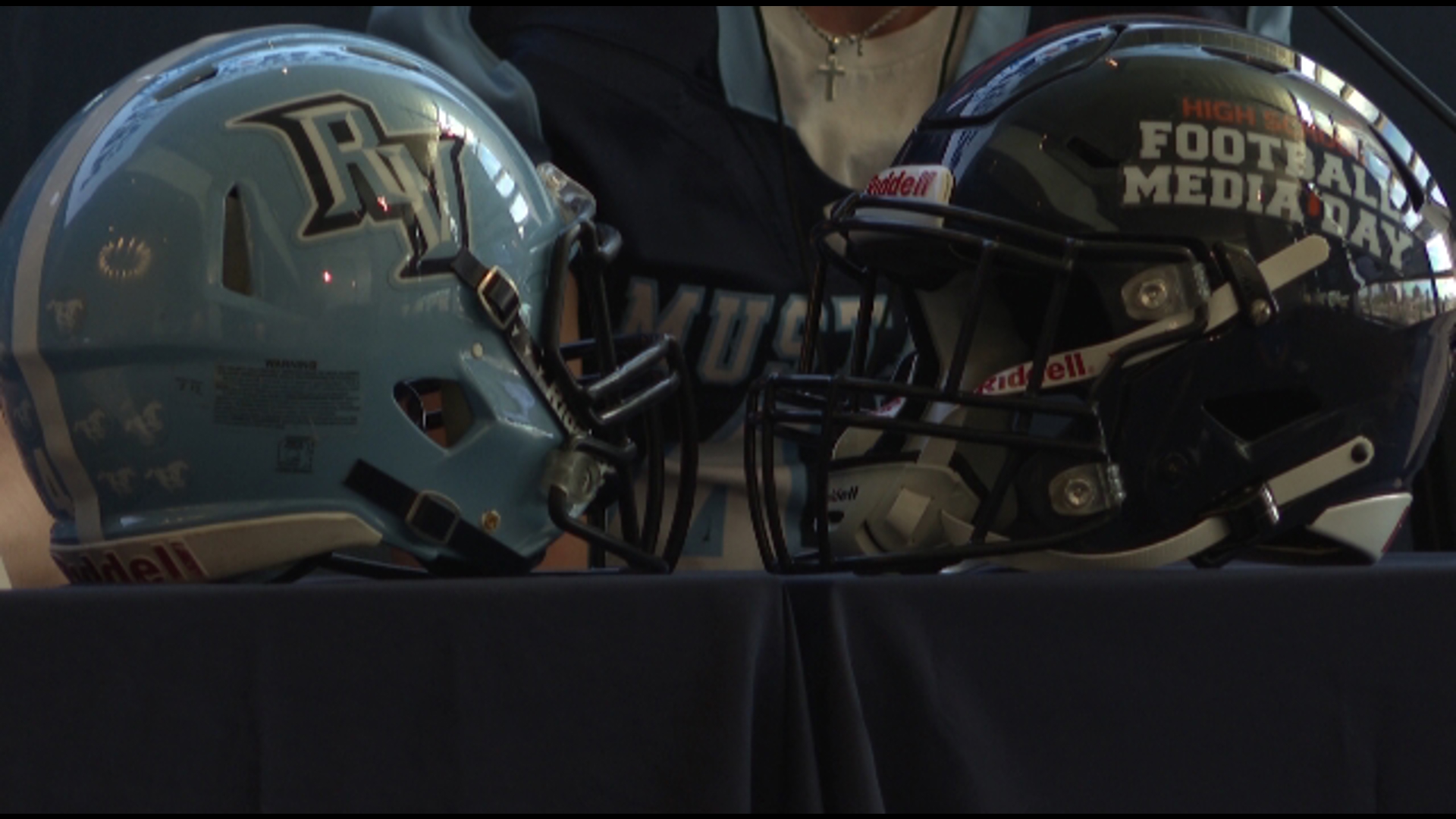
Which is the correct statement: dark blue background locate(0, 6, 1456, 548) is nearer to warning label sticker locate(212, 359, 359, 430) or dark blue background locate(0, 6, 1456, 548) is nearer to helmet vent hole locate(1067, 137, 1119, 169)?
helmet vent hole locate(1067, 137, 1119, 169)

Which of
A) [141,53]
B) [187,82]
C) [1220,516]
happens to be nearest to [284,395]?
[187,82]

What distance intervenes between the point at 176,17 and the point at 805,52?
729 millimetres

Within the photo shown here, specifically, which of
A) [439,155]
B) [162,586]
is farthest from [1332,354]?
[162,586]

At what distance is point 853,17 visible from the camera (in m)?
1.49

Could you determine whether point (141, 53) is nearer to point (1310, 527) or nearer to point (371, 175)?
point (371, 175)

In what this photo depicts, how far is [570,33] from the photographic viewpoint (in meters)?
1.44

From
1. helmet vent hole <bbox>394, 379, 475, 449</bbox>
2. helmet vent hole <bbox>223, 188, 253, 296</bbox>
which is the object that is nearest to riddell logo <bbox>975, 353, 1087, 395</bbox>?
helmet vent hole <bbox>394, 379, 475, 449</bbox>

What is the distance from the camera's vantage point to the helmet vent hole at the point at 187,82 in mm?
791

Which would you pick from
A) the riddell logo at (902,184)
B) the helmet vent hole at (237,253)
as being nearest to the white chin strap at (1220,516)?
the riddell logo at (902,184)

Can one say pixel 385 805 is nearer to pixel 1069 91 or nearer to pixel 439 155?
pixel 439 155

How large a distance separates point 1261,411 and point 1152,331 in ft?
0.27

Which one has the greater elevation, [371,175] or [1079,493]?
[371,175]

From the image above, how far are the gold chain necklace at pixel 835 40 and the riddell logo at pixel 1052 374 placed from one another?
0.68 meters

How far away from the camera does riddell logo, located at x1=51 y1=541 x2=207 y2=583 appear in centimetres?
76
